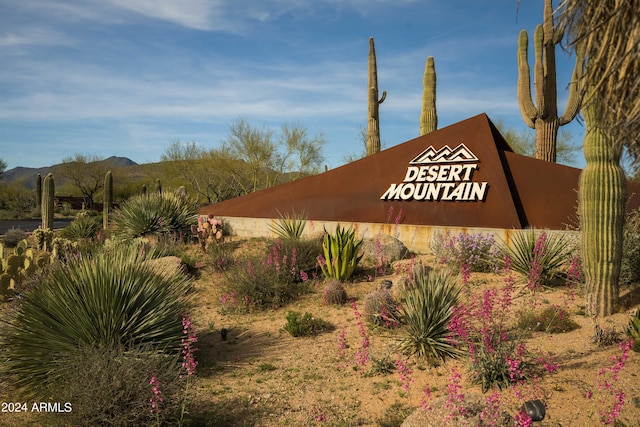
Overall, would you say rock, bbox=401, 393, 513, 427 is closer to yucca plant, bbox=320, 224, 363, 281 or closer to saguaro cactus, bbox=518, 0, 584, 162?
yucca plant, bbox=320, 224, 363, 281

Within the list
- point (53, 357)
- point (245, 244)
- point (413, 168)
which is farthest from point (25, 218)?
point (53, 357)

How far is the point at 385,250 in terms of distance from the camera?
11.0 m

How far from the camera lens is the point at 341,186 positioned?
13594 millimetres

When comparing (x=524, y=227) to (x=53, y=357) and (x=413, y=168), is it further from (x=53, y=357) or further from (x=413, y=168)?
(x=53, y=357)

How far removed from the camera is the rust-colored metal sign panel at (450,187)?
36.5 ft

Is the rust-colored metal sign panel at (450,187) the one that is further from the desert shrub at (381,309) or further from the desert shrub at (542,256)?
the desert shrub at (381,309)

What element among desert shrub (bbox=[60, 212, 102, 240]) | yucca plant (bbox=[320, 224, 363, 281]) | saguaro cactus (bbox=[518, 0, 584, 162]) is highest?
saguaro cactus (bbox=[518, 0, 584, 162])

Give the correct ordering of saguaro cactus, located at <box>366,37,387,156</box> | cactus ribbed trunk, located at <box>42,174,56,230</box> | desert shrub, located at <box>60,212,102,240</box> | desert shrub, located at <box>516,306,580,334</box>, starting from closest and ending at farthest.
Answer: desert shrub, located at <box>516,306,580,334</box> < desert shrub, located at <box>60,212,102,240</box> < cactus ribbed trunk, located at <box>42,174,56,230</box> < saguaro cactus, located at <box>366,37,387,156</box>

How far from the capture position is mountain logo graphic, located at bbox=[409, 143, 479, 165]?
11953 millimetres

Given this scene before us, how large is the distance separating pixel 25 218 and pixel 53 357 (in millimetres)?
40321

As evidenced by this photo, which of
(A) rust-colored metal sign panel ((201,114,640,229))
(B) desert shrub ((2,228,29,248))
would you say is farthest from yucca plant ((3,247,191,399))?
(B) desert shrub ((2,228,29,248))

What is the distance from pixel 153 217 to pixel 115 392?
10753mm

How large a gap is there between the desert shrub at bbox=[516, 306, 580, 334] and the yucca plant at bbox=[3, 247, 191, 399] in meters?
4.88

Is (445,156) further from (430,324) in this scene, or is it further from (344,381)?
(344,381)
